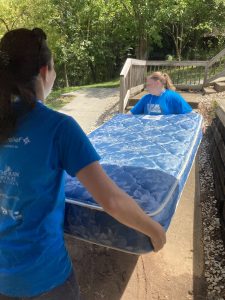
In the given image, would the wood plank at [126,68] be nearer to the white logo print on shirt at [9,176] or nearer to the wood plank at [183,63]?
the wood plank at [183,63]

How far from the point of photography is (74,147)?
1.17 meters

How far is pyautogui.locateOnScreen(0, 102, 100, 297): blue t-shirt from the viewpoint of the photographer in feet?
3.92

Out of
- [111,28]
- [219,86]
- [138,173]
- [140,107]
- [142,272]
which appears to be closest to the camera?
[138,173]

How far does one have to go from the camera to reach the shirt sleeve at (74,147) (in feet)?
3.82

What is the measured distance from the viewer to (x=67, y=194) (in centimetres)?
236

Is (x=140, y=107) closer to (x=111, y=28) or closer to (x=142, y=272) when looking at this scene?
(x=142, y=272)

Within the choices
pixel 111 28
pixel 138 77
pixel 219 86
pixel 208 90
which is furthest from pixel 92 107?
pixel 111 28

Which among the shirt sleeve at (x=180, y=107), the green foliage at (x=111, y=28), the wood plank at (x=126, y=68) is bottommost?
the shirt sleeve at (x=180, y=107)

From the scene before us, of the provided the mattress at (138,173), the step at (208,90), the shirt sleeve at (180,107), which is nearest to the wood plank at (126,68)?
the step at (208,90)

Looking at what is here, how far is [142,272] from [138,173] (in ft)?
3.05

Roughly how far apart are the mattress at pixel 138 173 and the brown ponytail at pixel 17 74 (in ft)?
3.33

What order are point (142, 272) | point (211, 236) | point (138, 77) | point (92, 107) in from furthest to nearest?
1. point (92, 107)
2. point (138, 77)
3. point (211, 236)
4. point (142, 272)

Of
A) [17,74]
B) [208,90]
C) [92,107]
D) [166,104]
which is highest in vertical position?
[17,74]

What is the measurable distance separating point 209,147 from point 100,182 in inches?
204
